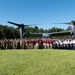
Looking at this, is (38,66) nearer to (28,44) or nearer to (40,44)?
(40,44)

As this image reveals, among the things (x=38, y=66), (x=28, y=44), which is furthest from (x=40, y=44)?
(x=38, y=66)

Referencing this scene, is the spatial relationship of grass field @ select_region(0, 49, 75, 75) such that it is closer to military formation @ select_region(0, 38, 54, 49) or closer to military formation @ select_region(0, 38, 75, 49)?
military formation @ select_region(0, 38, 75, 49)

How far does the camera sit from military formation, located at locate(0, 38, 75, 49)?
2255 cm

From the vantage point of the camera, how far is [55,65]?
38.6 ft

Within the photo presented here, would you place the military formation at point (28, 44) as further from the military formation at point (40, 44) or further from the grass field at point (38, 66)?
the grass field at point (38, 66)

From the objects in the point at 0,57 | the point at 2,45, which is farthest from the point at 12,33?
the point at 0,57

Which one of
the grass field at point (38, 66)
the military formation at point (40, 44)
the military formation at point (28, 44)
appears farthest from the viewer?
the military formation at point (28, 44)

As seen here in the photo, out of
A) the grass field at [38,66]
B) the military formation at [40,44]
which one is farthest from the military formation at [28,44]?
the grass field at [38,66]

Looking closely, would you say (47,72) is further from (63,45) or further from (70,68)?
(63,45)

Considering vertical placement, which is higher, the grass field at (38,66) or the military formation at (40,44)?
the military formation at (40,44)

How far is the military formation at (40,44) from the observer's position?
2255 centimetres

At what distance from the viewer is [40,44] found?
2303 centimetres

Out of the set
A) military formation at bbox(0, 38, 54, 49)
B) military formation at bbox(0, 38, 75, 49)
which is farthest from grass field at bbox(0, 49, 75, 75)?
military formation at bbox(0, 38, 54, 49)

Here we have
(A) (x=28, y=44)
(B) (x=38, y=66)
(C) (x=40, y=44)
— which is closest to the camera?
(B) (x=38, y=66)
